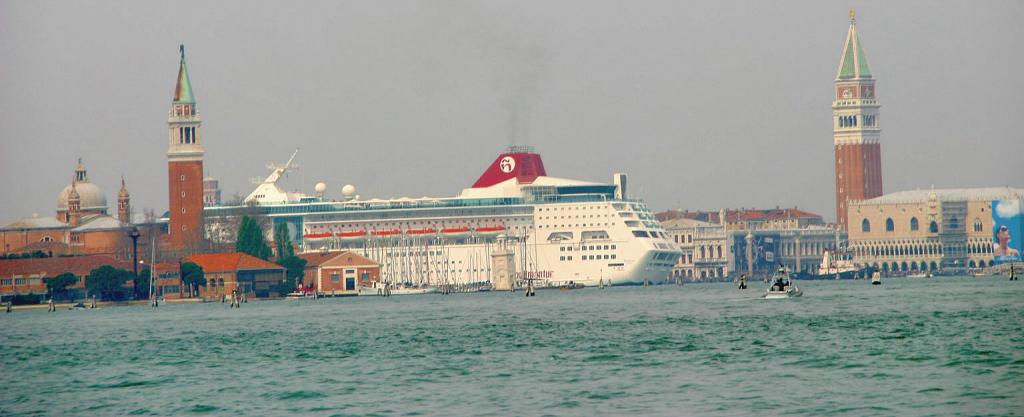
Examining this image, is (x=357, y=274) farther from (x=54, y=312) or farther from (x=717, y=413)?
(x=717, y=413)

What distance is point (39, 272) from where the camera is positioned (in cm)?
10862

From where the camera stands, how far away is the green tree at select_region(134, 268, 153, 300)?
352ft

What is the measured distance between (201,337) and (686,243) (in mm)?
123600

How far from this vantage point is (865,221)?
176 meters

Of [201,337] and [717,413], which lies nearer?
[717,413]

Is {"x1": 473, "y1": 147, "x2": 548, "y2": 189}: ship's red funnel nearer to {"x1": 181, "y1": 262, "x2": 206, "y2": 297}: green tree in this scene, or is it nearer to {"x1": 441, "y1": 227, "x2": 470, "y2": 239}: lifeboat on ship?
{"x1": 441, "y1": 227, "x2": 470, "y2": 239}: lifeboat on ship

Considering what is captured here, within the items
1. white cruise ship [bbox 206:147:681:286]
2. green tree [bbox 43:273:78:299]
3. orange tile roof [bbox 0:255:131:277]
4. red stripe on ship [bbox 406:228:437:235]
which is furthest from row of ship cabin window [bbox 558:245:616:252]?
green tree [bbox 43:273:78:299]

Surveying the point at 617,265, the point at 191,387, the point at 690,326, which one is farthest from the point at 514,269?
the point at 191,387

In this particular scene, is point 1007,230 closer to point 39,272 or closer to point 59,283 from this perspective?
point 39,272

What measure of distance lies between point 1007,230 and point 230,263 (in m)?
83.3

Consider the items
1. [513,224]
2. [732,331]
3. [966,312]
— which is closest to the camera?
[732,331]

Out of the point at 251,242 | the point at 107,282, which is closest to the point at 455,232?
the point at 251,242

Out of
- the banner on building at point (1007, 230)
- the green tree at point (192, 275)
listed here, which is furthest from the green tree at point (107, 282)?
the banner on building at point (1007, 230)

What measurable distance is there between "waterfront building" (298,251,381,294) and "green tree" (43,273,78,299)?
18436mm
